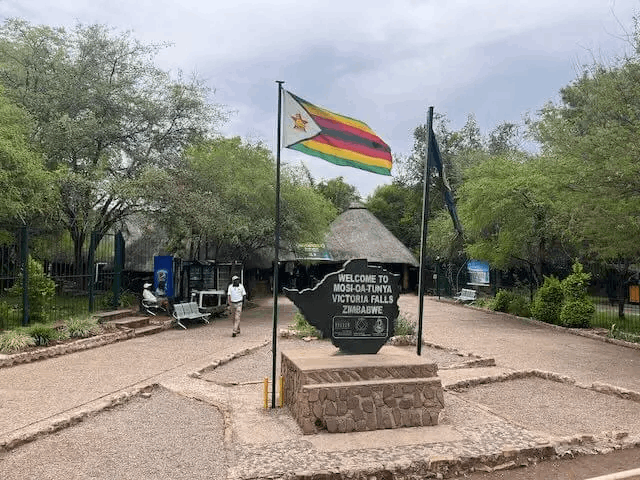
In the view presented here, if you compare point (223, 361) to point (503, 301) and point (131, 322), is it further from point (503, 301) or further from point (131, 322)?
point (503, 301)

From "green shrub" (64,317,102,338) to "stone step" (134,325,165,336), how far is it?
3.54 feet

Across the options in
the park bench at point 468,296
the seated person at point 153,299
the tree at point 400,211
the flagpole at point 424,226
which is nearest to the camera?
the flagpole at point 424,226

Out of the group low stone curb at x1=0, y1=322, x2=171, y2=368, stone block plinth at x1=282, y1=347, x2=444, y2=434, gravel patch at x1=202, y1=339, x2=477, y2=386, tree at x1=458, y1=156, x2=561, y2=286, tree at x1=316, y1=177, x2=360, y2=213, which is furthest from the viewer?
tree at x1=316, y1=177, x2=360, y2=213

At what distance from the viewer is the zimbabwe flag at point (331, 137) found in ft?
25.2

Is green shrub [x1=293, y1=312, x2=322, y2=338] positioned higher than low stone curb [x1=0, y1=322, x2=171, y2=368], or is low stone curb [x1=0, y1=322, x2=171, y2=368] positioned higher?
green shrub [x1=293, y1=312, x2=322, y2=338]

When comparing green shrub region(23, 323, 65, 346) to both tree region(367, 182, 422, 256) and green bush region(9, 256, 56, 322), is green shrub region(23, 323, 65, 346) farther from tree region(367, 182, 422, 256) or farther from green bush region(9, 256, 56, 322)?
tree region(367, 182, 422, 256)

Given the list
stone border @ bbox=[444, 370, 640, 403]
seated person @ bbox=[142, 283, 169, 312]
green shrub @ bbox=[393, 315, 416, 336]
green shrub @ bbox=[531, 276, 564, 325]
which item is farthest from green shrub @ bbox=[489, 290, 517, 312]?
seated person @ bbox=[142, 283, 169, 312]

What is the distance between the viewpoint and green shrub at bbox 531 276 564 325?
59.6 feet

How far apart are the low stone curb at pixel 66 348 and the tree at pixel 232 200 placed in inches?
192

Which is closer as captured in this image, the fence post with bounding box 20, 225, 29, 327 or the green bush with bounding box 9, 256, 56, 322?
the fence post with bounding box 20, 225, 29, 327

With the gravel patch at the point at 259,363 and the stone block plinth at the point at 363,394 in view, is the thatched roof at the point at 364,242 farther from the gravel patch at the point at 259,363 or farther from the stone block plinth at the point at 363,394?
the stone block plinth at the point at 363,394

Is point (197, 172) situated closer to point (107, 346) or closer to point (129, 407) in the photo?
point (107, 346)

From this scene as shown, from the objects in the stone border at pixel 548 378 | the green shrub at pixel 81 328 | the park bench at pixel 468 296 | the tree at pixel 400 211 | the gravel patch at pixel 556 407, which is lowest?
the gravel patch at pixel 556 407

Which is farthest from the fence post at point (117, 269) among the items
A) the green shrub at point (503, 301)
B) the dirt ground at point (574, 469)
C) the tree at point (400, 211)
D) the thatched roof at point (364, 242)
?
the tree at point (400, 211)
